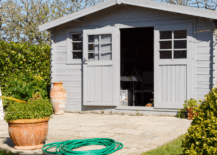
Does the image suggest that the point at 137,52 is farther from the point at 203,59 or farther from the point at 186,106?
the point at 186,106

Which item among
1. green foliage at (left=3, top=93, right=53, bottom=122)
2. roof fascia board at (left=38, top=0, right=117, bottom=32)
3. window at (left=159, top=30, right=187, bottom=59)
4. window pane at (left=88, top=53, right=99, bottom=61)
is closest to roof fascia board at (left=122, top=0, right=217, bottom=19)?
roof fascia board at (left=38, top=0, right=117, bottom=32)

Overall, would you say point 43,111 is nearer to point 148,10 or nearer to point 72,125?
point 72,125

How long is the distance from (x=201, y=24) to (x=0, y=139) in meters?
4.75

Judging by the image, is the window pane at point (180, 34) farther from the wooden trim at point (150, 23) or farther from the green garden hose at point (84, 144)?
the green garden hose at point (84, 144)

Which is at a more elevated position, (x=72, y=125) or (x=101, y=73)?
(x=101, y=73)

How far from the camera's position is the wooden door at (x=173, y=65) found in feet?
22.9

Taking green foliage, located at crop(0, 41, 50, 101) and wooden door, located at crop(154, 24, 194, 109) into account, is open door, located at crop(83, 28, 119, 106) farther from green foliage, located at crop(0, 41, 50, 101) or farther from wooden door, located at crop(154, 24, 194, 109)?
green foliage, located at crop(0, 41, 50, 101)

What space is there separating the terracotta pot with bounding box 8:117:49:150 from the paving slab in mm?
100

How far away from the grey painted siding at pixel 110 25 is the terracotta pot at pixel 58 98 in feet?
1.16

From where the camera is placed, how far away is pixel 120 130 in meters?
5.42

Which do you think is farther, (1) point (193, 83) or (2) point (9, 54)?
(2) point (9, 54)

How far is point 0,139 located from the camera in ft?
15.6

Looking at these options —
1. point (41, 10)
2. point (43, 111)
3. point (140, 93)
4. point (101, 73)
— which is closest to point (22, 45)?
point (101, 73)

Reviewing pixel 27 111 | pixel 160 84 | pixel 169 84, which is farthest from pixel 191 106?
pixel 27 111
